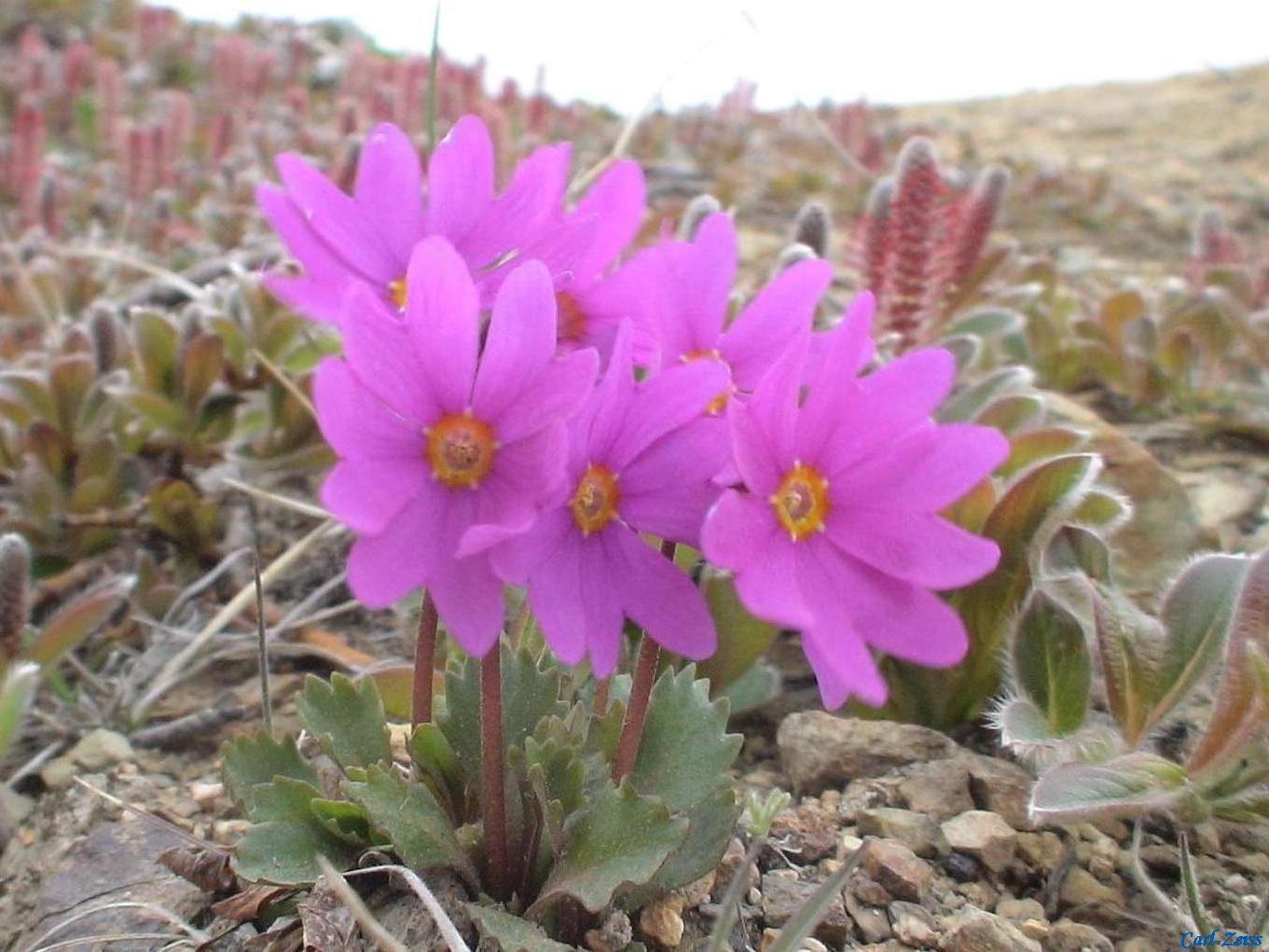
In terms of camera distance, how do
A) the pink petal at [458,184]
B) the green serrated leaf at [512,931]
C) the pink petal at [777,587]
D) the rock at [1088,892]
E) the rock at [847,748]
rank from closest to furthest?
1. the pink petal at [777,587]
2. the green serrated leaf at [512,931]
3. the pink petal at [458,184]
4. the rock at [1088,892]
5. the rock at [847,748]

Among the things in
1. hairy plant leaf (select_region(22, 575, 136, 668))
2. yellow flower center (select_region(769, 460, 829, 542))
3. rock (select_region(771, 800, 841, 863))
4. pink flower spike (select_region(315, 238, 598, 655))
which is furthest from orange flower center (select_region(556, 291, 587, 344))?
hairy plant leaf (select_region(22, 575, 136, 668))

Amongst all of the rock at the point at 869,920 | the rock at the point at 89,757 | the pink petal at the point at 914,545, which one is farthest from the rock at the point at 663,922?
the rock at the point at 89,757

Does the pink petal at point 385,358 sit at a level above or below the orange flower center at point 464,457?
above

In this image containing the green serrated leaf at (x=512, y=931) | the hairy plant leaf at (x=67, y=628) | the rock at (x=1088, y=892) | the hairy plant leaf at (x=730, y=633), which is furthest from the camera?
the hairy plant leaf at (x=67, y=628)

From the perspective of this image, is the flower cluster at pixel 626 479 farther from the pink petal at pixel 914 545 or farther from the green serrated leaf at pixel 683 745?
the green serrated leaf at pixel 683 745

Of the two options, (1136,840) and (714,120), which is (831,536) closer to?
(1136,840)

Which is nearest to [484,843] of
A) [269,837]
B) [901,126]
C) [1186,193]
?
[269,837]

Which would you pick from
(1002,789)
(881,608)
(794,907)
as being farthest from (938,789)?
(881,608)

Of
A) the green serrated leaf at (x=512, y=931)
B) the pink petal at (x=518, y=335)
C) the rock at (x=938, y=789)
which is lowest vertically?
the rock at (x=938, y=789)

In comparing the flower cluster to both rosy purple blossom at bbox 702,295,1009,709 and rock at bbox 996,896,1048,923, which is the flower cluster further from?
rock at bbox 996,896,1048,923
